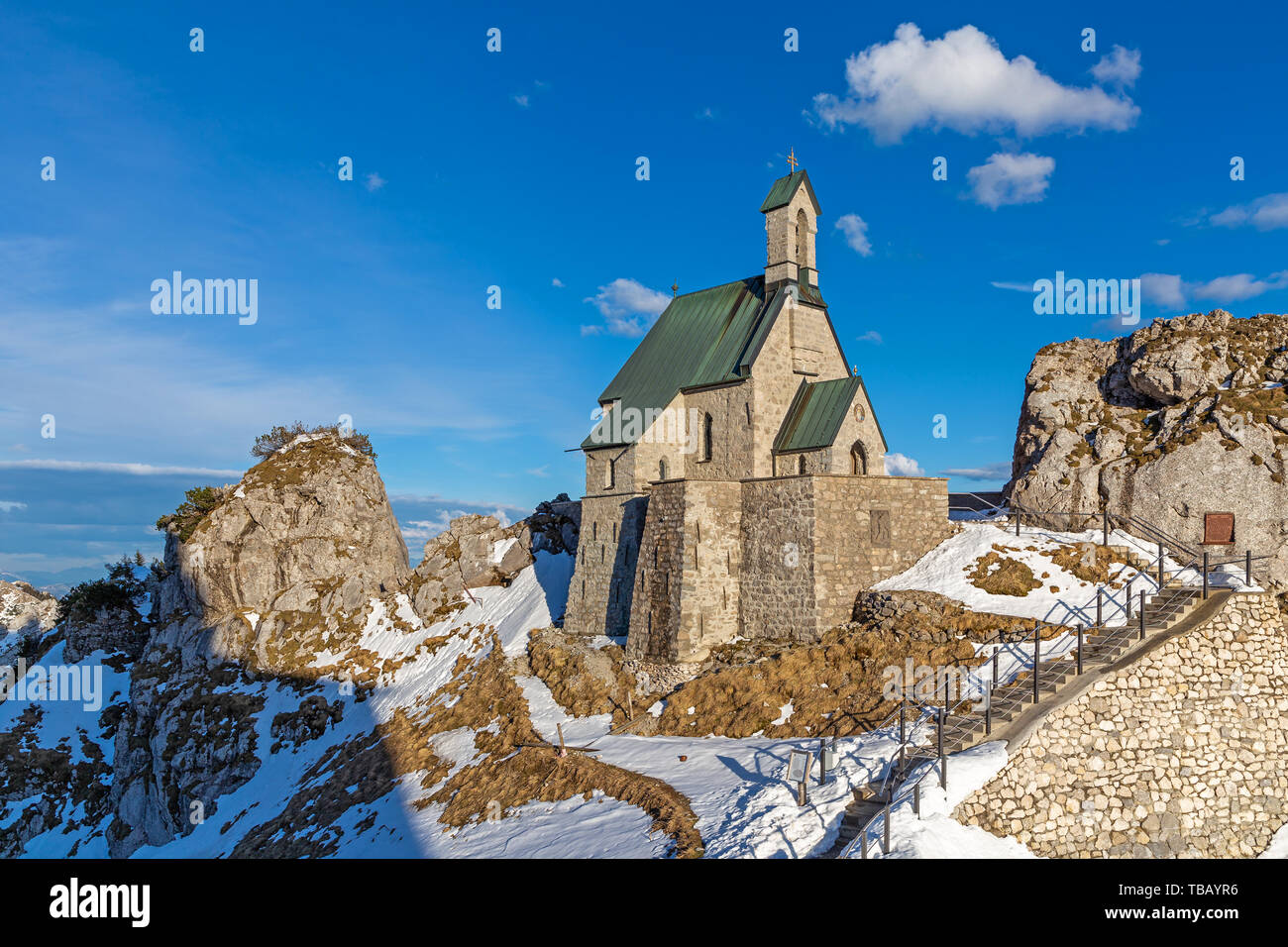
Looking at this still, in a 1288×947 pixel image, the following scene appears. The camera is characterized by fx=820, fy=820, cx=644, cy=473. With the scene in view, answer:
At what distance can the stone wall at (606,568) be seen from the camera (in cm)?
3494

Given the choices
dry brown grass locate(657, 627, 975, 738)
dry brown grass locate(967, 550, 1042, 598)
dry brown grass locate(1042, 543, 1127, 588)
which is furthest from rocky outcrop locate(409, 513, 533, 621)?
dry brown grass locate(1042, 543, 1127, 588)

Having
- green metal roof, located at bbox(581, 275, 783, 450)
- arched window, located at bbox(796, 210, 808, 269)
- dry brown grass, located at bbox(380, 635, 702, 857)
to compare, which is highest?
arched window, located at bbox(796, 210, 808, 269)

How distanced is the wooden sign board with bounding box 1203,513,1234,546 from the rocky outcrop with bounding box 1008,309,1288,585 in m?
0.19

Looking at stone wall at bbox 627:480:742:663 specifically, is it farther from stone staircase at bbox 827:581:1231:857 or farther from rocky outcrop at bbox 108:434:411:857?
rocky outcrop at bbox 108:434:411:857

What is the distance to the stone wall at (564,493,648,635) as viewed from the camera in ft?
115

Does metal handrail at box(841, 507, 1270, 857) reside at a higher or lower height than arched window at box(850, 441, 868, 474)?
lower

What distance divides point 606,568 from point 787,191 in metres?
17.8

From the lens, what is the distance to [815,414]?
32.3 m

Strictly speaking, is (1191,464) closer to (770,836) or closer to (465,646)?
(770,836)

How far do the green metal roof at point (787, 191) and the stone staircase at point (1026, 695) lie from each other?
20444mm

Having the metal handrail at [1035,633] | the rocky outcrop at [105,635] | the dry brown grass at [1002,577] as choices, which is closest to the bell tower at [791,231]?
the metal handrail at [1035,633]
